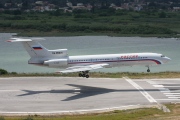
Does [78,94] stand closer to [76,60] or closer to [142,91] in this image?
[142,91]

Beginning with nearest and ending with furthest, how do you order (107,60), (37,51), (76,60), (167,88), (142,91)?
1. (142,91)
2. (167,88)
3. (37,51)
4. (76,60)
5. (107,60)

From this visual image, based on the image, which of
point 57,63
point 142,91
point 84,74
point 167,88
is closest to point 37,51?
point 57,63

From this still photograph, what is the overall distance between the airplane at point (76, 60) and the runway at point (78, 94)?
1597mm

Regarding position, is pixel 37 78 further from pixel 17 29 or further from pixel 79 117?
pixel 17 29

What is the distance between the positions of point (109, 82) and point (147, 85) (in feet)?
13.9

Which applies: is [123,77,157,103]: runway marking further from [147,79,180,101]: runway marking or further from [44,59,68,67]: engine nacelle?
[44,59,68,67]: engine nacelle

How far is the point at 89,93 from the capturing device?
52094 millimetres

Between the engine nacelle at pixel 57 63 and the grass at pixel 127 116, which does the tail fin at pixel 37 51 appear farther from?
the grass at pixel 127 116

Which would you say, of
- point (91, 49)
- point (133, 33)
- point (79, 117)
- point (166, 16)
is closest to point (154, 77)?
point (79, 117)

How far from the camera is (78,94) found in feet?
170

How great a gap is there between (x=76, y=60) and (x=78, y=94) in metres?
7.59

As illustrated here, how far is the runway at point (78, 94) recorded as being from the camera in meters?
46.3

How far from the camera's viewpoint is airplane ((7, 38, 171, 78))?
5706 centimetres

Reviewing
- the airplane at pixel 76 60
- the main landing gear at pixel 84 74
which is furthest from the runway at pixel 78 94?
the airplane at pixel 76 60
